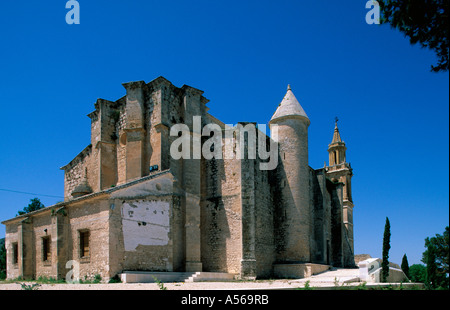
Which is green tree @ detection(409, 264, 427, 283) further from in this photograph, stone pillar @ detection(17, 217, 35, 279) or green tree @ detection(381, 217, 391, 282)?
stone pillar @ detection(17, 217, 35, 279)

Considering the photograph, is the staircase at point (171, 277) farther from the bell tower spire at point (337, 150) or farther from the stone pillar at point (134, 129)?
the bell tower spire at point (337, 150)

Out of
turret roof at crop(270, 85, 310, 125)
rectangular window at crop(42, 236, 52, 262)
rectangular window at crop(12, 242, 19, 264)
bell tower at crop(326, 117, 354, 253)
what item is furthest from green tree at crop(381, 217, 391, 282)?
bell tower at crop(326, 117, 354, 253)

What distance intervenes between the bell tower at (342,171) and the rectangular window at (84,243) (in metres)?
32.7

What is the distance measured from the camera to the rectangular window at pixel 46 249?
72.4 ft

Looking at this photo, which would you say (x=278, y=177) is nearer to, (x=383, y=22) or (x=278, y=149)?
(x=278, y=149)

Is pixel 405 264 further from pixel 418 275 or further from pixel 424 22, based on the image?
pixel 418 275

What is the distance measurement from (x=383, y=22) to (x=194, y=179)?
607 inches

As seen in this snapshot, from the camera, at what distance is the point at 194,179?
25.0 m

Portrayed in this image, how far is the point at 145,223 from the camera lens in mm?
20188

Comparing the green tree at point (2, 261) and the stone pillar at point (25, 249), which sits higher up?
the stone pillar at point (25, 249)

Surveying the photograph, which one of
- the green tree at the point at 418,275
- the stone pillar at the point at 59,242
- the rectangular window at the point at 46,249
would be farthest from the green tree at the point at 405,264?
the rectangular window at the point at 46,249

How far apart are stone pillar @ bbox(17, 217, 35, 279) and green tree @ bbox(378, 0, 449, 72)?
21184 millimetres

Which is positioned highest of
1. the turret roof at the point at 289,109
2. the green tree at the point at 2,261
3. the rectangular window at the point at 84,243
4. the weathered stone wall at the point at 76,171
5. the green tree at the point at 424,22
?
the turret roof at the point at 289,109
